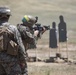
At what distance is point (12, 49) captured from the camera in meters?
7.56

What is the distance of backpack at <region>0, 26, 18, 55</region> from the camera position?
7586 mm

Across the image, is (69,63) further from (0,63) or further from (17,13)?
(17,13)

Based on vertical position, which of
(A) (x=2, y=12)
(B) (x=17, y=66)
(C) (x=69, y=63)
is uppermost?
(A) (x=2, y=12)

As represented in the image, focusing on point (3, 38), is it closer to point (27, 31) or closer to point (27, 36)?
point (27, 36)

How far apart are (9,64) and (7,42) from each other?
1.19 ft

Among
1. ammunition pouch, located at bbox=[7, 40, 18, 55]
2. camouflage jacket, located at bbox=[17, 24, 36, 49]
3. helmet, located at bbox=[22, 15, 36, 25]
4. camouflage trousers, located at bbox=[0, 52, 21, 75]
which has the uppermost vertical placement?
helmet, located at bbox=[22, 15, 36, 25]

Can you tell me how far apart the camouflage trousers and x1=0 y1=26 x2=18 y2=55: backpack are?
0.10 m

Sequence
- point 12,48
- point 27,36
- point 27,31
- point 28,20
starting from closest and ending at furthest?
point 12,48 < point 27,36 < point 27,31 < point 28,20

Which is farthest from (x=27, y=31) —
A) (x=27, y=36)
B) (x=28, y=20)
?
(x=28, y=20)

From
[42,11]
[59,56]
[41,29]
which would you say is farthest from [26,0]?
[41,29]

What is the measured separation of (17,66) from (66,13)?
60.9 meters

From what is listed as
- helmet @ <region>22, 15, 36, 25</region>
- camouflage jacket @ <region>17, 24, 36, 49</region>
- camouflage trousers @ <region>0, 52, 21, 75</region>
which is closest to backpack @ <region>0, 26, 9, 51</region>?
camouflage trousers @ <region>0, 52, 21, 75</region>

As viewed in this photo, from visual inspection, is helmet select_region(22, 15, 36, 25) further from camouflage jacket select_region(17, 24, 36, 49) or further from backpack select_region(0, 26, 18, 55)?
backpack select_region(0, 26, 18, 55)

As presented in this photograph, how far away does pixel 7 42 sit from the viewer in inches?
301
